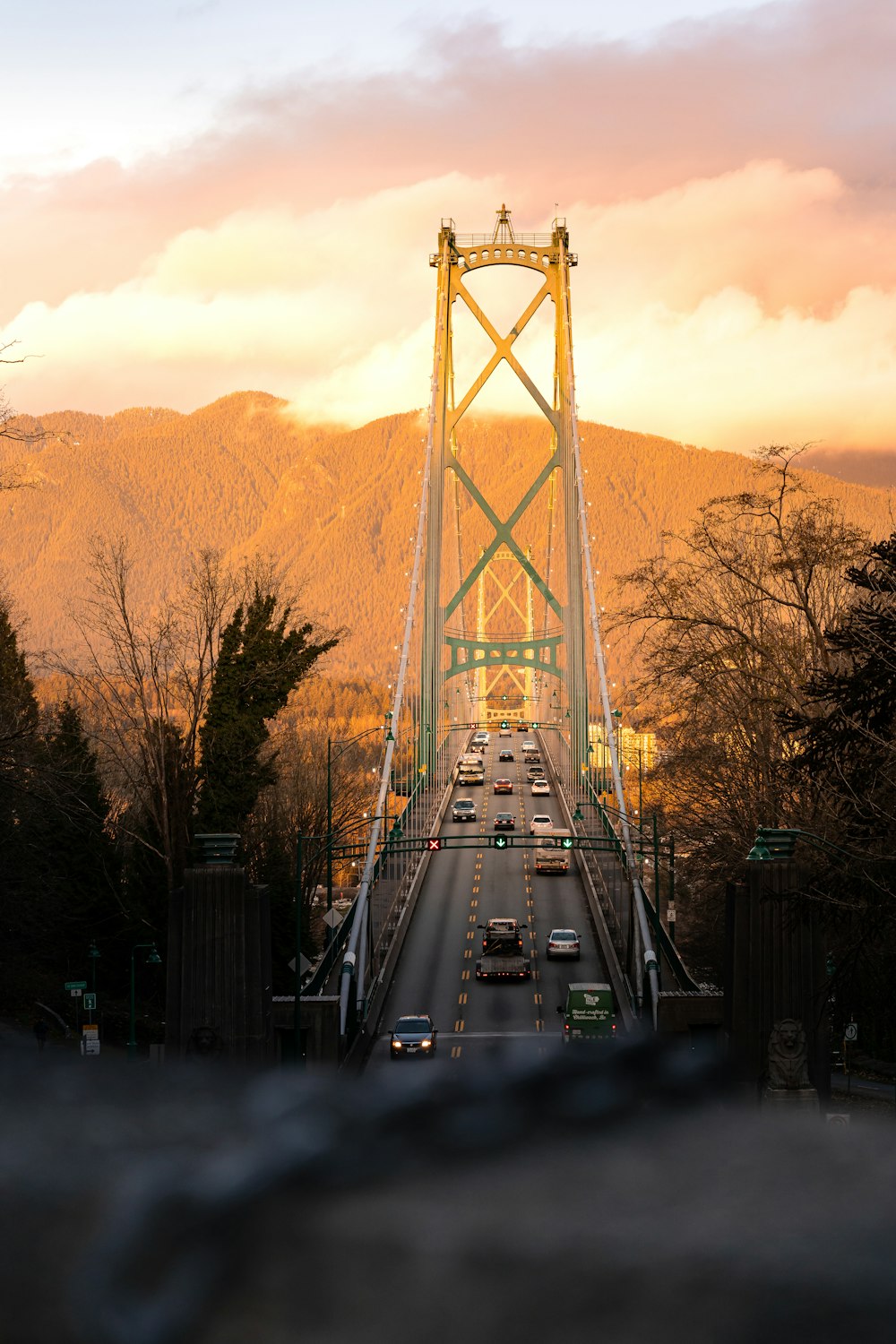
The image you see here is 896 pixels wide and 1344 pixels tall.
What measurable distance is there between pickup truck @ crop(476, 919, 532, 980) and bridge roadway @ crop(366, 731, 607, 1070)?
1.11 ft

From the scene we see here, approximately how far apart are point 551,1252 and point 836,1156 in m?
2.64

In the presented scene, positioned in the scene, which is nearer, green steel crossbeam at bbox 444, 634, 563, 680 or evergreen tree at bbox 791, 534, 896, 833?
evergreen tree at bbox 791, 534, 896, 833

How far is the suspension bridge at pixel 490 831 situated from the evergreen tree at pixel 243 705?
4105 mm

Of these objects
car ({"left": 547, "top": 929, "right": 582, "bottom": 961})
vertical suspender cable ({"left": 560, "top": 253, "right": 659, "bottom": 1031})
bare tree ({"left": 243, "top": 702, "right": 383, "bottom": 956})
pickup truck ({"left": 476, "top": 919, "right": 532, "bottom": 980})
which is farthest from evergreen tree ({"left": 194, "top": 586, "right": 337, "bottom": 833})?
car ({"left": 547, "top": 929, "right": 582, "bottom": 961})

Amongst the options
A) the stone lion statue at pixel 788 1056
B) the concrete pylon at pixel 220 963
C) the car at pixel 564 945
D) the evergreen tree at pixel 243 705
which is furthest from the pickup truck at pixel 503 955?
the stone lion statue at pixel 788 1056

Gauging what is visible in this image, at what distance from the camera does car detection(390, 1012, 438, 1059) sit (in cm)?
4172

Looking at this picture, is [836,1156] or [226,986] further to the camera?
[226,986]

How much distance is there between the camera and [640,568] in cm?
4684

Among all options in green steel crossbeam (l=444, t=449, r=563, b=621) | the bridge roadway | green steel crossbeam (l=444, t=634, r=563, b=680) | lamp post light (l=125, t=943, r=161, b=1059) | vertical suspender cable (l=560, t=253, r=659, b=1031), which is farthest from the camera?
green steel crossbeam (l=444, t=634, r=563, b=680)

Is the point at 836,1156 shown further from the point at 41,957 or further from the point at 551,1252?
the point at 41,957

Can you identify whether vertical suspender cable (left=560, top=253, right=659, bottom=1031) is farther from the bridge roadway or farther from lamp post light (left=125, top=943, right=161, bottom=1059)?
lamp post light (left=125, top=943, right=161, bottom=1059)

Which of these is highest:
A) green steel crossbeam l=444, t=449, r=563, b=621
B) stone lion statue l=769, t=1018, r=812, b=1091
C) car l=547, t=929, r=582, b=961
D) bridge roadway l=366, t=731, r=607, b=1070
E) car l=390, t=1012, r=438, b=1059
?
green steel crossbeam l=444, t=449, r=563, b=621

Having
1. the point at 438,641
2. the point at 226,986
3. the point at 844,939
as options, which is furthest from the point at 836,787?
the point at 438,641

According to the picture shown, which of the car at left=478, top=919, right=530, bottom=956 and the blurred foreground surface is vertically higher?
the blurred foreground surface
